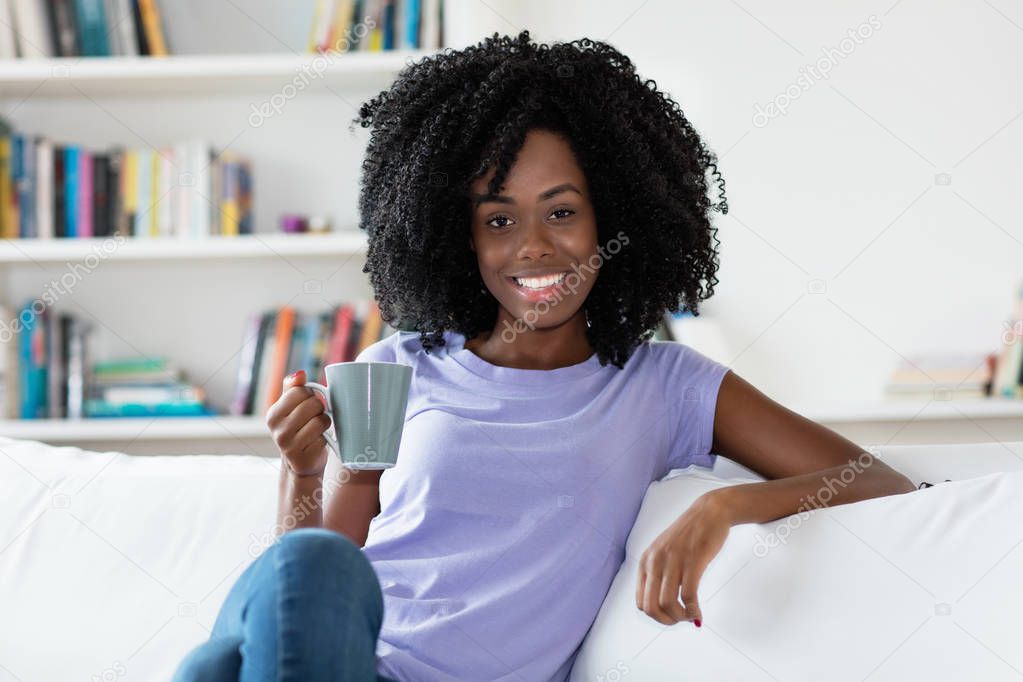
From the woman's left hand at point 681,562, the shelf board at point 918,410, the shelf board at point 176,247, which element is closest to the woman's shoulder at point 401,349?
the woman's left hand at point 681,562

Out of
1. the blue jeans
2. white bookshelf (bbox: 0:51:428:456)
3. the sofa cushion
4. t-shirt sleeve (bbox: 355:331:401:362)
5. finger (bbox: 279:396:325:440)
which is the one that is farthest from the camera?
white bookshelf (bbox: 0:51:428:456)

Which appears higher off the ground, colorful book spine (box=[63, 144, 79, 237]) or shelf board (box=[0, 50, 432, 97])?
shelf board (box=[0, 50, 432, 97])

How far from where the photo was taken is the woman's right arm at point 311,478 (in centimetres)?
120

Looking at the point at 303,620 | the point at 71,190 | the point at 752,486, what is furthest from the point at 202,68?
the point at 303,620

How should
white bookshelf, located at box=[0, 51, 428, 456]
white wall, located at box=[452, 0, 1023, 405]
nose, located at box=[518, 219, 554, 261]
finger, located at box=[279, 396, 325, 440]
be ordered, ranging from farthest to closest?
white bookshelf, located at box=[0, 51, 428, 456]
white wall, located at box=[452, 0, 1023, 405]
nose, located at box=[518, 219, 554, 261]
finger, located at box=[279, 396, 325, 440]

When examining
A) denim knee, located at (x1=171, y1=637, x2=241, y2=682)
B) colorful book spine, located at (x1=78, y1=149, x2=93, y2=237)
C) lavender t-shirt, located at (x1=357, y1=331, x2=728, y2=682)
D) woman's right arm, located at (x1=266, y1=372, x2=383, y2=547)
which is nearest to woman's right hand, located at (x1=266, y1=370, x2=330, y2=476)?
woman's right arm, located at (x1=266, y1=372, x2=383, y2=547)

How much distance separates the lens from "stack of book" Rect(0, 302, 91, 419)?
2.65 meters

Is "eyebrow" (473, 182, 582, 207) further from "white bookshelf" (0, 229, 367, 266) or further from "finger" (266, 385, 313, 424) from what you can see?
"white bookshelf" (0, 229, 367, 266)

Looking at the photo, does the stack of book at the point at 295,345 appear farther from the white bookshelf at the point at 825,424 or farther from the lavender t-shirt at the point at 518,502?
the lavender t-shirt at the point at 518,502

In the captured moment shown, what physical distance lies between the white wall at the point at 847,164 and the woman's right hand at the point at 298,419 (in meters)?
1.53

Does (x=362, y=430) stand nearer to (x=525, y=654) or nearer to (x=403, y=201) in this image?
(x=525, y=654)

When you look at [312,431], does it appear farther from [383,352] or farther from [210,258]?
[210,258]

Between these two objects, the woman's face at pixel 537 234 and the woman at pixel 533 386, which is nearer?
the woman at pixel 533 386

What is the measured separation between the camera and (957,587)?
107 centimetres
